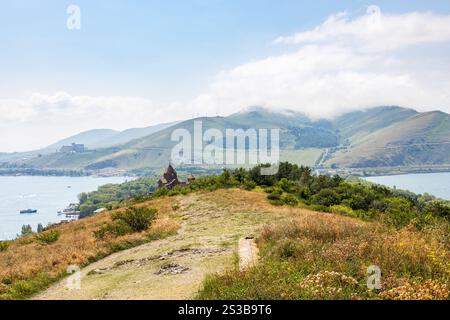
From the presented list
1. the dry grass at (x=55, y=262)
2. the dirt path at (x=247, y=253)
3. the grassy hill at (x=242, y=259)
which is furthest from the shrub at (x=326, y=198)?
the dirt path at (x=247, y=253)

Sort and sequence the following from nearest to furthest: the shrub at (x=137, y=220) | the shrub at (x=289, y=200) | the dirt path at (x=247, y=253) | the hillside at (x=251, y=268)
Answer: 1. the hillside at (x=251, y=268)
2. the dirt path at (x=247, y=253)
3. the shrub at (x=137, y=220)
4. the shrub at (x=289, y=200)

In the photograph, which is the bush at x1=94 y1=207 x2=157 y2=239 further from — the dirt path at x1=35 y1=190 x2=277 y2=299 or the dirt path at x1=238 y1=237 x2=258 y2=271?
the dirt path at x1=238 y1=237 x2=258 y2=271

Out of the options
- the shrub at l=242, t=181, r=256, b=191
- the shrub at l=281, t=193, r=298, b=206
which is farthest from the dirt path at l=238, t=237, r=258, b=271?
the shrub at l=242, t=181, r=256, b=191

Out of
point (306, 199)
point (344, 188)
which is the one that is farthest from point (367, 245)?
point (344, 188)

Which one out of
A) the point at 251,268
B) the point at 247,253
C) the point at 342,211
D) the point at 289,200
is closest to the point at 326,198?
the point at 289,200

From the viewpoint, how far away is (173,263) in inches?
519

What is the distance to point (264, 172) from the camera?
40031 millimetres

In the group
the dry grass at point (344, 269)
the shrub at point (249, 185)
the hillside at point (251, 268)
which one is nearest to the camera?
the dry grass at point (344, 269)

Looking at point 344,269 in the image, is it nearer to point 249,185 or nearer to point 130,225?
point 130,225

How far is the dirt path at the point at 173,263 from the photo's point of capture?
10.5 meters

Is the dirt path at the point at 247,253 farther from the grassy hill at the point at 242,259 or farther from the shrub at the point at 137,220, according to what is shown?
the shrub at the point at 137,220
